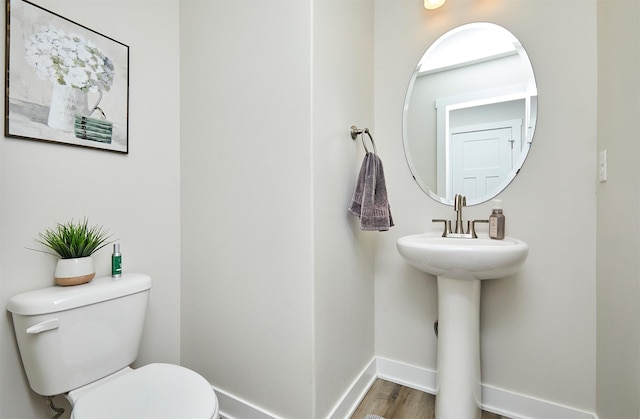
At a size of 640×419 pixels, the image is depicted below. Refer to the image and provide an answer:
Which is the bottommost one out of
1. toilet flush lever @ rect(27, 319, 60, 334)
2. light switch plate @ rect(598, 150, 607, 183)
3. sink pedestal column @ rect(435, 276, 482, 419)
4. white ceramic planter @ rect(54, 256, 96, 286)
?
sink pedestal column @ rect(435, 276, 482, 419)

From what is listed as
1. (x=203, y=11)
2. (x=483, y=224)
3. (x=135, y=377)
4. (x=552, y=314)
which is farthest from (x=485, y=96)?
(x=135, y=377)

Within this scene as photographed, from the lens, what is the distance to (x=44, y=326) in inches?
34.7

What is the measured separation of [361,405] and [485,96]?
5.42 feet

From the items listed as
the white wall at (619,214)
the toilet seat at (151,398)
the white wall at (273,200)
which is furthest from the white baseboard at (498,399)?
the toilet seat at (151,398)

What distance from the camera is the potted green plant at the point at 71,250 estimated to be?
1.01m

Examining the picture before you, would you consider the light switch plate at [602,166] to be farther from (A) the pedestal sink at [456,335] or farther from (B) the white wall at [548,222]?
(A) the pedestal sink at [456,335]

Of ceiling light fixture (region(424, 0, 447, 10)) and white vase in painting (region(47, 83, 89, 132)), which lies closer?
white vase in painting (region(47, 83, 89, 132))

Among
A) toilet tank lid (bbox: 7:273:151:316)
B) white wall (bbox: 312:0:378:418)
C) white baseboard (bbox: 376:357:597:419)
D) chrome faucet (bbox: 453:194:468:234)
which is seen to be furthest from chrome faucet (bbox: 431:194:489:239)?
toilet tank lid (bbox: 7:273:151:316)

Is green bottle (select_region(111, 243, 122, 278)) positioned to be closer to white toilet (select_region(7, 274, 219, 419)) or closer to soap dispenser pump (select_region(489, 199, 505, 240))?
white toilet (select_region(7, 274, 219, 419))

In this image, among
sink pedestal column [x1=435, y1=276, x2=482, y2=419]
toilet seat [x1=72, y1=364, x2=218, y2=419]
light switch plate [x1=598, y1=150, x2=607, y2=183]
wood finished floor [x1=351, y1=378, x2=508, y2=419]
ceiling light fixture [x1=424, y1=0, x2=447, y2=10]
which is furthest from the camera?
ceiling light fixture [x1=424, y1=0, x2=447, y2=10]

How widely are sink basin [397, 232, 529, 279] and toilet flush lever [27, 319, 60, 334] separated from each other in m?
1.22

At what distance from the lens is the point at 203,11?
138cm

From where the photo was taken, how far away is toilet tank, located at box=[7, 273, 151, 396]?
89 centimetres

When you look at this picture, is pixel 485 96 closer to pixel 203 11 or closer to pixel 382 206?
pixel 382 206
